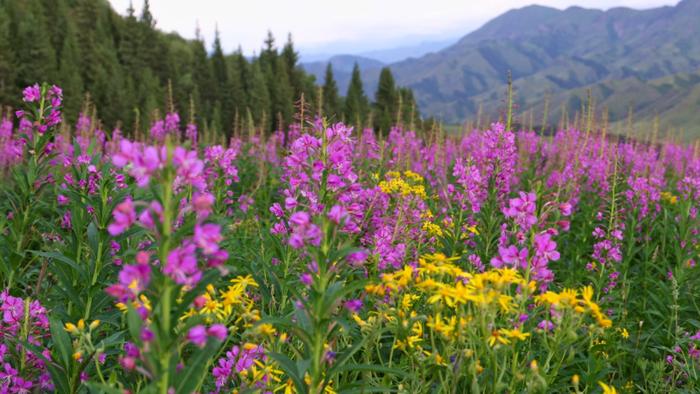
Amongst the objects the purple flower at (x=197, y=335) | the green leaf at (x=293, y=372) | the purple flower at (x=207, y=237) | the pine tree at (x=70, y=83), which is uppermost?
the pine tree at (x=70, y=83)

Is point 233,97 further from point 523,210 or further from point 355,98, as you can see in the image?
point 523,210

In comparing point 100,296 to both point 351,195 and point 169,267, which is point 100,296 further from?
point 169,267

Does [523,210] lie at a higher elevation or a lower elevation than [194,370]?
higher

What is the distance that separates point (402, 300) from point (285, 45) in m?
65.7

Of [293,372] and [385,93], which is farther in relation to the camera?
[385,93]

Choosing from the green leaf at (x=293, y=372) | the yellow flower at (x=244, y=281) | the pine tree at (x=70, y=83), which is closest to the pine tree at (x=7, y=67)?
the pine tree at (x=70, y=83)

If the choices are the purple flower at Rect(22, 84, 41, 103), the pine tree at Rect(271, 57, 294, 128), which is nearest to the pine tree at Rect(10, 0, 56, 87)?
the pine tree at Rect(271, 57, 294, 128)

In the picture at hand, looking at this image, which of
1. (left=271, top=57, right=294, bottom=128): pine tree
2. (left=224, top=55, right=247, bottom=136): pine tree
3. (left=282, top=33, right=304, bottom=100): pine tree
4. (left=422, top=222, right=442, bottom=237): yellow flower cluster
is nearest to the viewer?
(left=422, top=222, right=442, bottom=237): yellow flower cluster

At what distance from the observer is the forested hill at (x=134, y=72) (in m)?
39.2

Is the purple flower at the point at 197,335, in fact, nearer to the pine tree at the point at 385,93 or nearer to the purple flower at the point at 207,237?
the purple flower at the point at 207,237

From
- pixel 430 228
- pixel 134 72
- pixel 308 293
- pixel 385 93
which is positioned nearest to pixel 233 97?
pixel 134 72

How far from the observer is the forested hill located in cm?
Result: 3916

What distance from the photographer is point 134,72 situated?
53031mm

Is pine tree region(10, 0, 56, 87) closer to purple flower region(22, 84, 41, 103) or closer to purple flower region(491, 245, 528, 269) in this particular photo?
purple flower region(22, 84, 41, 103)
